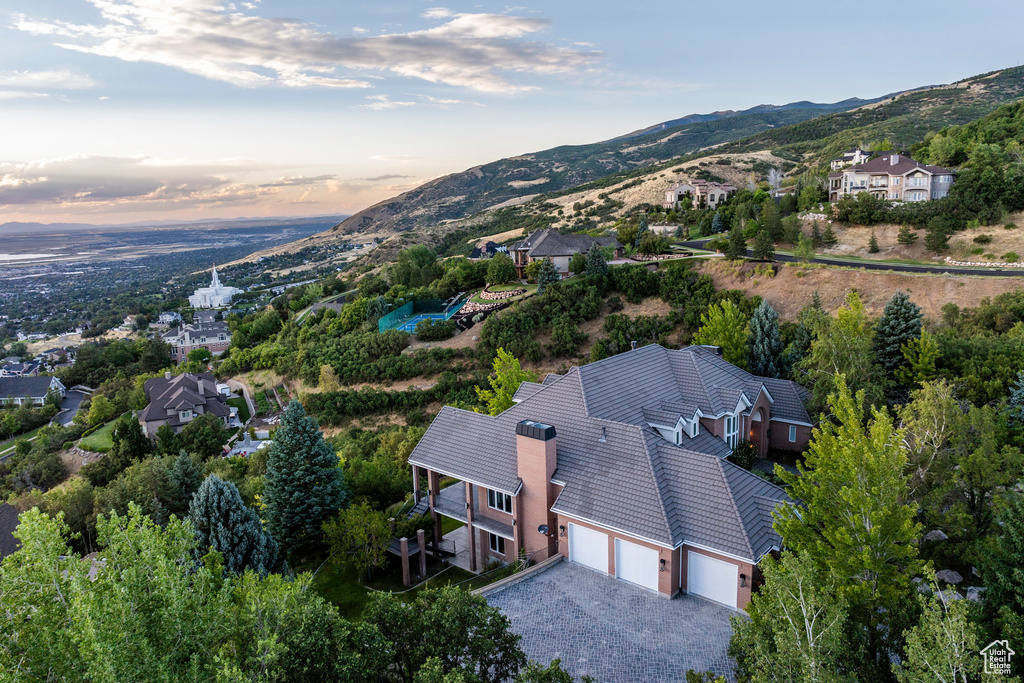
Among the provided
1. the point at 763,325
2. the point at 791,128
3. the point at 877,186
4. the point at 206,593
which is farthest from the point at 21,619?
the point at 791,128

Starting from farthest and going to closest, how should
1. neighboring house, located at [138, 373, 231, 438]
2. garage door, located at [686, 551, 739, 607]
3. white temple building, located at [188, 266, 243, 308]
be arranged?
white temple building, located at [188, 266, 243, 308], neighboring house, located at [138, 373, 231, 438], garage door, located at [686, 551, 739, 607]

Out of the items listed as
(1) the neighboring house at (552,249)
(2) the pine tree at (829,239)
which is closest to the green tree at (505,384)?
(1) the neighboring house at (552,249)

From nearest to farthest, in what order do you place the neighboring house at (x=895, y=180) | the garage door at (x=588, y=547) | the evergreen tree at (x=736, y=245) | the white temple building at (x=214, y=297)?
the garage door at (x=588, y=547), the evergreen tree at (x=736, y=245), the neighboring house at (x=895, y=180), the white temple building at (x=214, y=297)

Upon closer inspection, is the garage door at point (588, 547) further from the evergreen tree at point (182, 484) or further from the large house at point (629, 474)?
the evergreen tree at point (182, 484)

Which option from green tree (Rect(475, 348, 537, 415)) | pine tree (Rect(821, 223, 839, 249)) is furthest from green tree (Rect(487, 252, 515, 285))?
pine tree (Rect(821, 223, 839, 249))

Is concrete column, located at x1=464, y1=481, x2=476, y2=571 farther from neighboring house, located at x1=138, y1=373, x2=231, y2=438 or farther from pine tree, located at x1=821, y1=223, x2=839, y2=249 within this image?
pine tree, located at x1=821, y1=223, x2=839, y2=249

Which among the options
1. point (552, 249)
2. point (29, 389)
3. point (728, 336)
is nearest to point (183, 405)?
point (552, 249)
